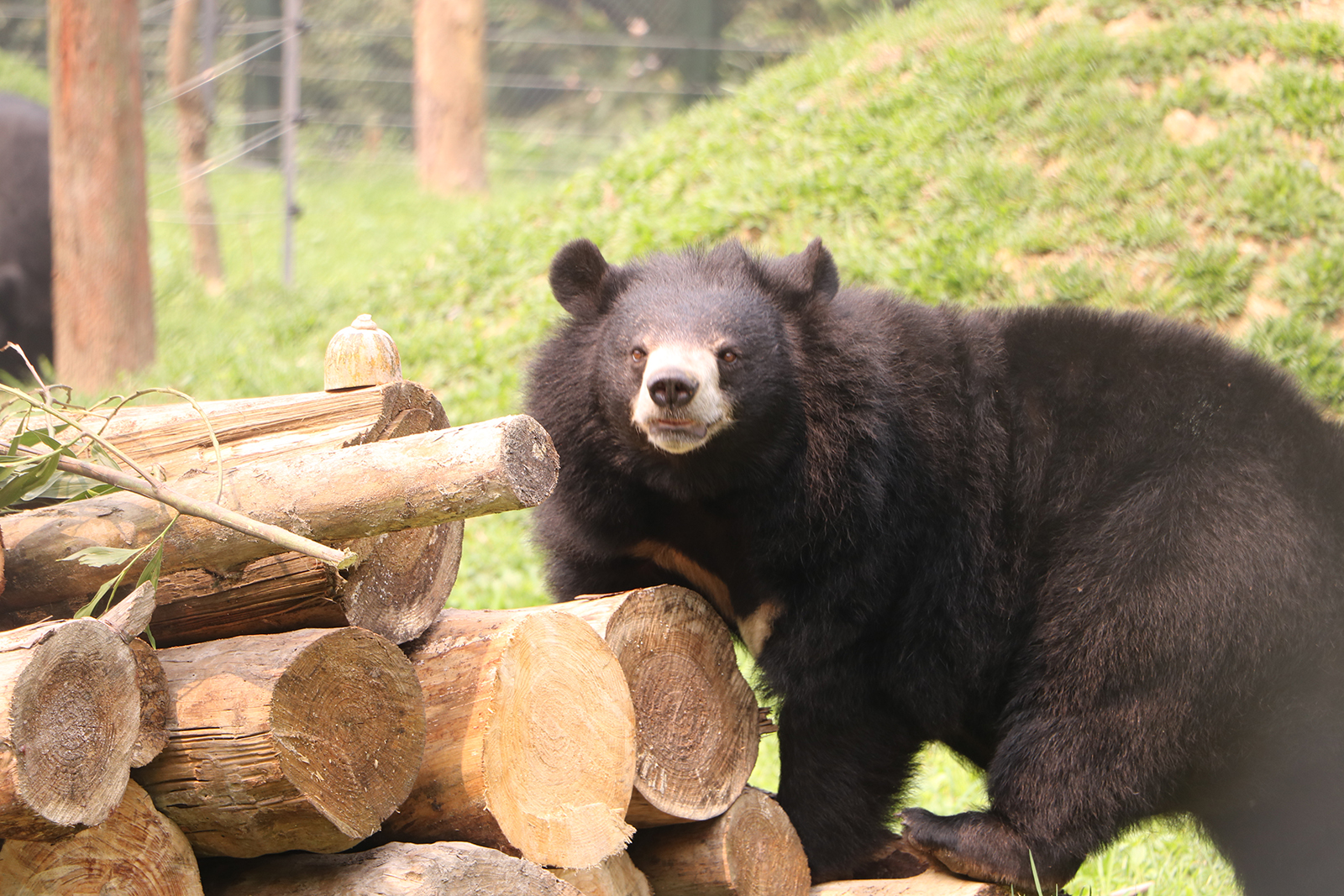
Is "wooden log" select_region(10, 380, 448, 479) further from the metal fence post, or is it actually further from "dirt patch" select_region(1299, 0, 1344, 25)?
the metal fence post

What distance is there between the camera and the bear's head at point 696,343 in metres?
2.69

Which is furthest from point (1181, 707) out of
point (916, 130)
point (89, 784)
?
point (916, 130)

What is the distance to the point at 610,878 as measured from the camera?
8.35ft

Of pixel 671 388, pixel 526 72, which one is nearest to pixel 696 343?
pixel 671 388

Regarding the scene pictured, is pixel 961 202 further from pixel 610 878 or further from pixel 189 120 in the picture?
pixel 189 120

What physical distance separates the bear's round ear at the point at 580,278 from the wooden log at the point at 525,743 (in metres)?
0.96

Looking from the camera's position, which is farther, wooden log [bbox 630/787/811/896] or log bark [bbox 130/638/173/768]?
wooden log [bbox 630/787/811/896]

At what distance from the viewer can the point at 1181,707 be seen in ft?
9.17

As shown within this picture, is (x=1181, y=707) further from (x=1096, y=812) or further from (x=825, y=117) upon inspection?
(x=825, y=117)

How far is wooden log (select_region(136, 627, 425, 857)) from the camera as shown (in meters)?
1.94

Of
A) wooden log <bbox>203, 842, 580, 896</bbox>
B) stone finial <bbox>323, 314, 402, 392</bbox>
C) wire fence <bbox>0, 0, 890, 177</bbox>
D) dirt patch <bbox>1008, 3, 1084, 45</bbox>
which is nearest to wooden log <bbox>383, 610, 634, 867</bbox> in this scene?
wooden log <bbox>203, 842, 580, 896</bbox>

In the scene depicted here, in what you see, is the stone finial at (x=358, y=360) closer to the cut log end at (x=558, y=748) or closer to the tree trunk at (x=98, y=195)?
the cut log end at (x=558, y=748)

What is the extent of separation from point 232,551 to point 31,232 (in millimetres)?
7676

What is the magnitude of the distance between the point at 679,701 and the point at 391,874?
0.80 meters
